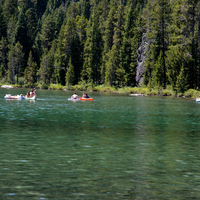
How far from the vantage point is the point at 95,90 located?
310 ft

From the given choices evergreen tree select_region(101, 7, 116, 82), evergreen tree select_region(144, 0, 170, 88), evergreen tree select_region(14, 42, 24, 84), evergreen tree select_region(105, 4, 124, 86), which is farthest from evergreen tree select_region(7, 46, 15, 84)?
evergreen tree select_region(144, 0, 170, 88)

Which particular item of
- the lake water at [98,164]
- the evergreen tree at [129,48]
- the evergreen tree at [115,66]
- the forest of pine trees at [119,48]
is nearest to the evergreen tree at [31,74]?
the forest of pine trees at [119,48]

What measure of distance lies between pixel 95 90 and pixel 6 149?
265ft

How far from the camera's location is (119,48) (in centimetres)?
9569

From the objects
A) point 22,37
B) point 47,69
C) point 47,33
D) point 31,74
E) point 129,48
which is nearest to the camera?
point 129,48

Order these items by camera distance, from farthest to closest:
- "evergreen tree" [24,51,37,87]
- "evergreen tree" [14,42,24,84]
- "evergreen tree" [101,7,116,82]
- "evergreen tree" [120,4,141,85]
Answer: "evergreen tree" [14,42,24,84], "evergreen tree" [24,51,37,87], "evergreen tree" [101,7,116,82], "evergreen tree" [120,4,141,85]

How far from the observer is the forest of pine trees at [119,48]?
2608 inches

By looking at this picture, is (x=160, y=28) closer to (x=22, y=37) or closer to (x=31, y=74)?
(x=31, y=74)

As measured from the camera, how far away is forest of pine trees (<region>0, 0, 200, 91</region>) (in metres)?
66.2

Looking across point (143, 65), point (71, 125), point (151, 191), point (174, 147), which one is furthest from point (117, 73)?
point (151, 191)

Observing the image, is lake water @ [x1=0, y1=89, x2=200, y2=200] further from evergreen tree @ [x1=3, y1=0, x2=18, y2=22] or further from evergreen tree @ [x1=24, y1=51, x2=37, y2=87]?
evergreen tree @ [x1=3, y1=0, x2=18, y2=22]

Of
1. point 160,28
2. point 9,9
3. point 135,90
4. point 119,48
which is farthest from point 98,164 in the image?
point 9,9

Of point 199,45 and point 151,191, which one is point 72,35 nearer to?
point 199,45

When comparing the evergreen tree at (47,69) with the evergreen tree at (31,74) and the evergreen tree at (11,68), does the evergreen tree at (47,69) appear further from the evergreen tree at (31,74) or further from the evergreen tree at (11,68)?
the evergreen tree at (11,68)
